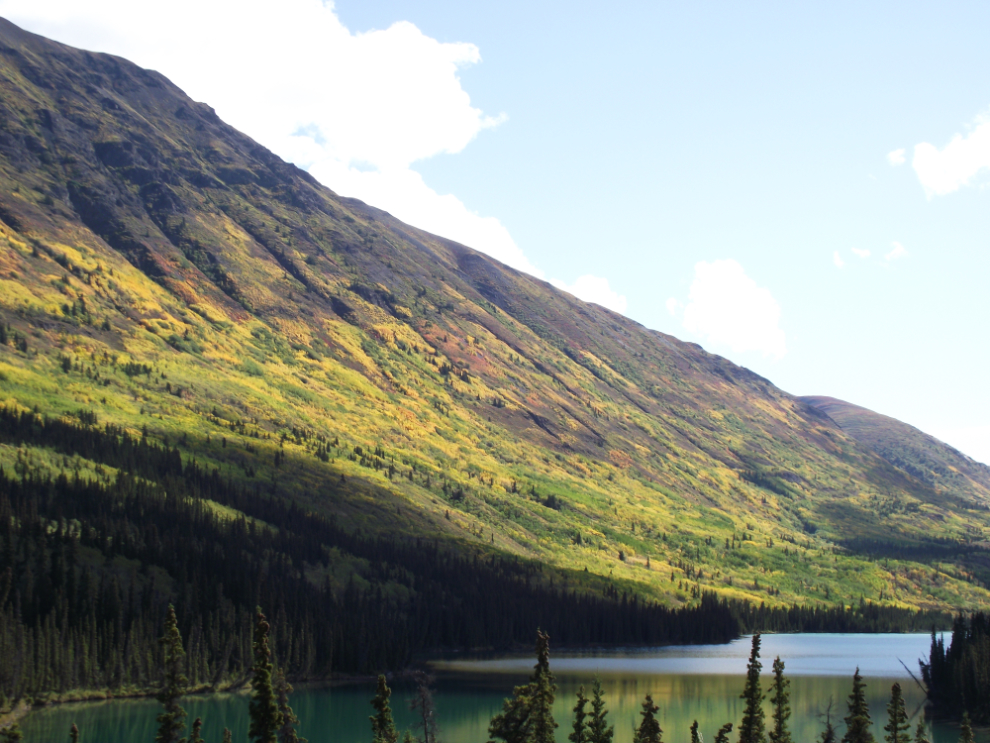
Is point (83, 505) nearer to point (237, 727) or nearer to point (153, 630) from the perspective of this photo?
point (153, 630)

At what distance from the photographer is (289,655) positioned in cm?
16725

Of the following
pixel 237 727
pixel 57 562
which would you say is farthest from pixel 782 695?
pixel 57 562

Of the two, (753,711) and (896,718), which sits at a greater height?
(753,711)

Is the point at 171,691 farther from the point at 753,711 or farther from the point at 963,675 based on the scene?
the point at 963,675

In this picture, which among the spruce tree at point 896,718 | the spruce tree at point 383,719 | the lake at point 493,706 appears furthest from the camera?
the lake at point 493,706

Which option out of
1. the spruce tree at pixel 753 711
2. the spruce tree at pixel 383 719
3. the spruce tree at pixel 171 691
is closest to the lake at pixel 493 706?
the spruce tree at pixel 753 711

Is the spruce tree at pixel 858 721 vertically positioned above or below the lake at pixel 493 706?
above

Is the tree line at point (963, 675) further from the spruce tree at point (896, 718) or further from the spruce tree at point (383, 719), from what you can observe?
the spruce tree at point (383, 719)

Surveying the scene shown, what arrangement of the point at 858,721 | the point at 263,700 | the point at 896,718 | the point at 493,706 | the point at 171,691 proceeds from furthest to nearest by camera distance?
the point at 493,706 < the point at 896,718 < the point at 858,721 < the point at 171,691 < the point at 263,700

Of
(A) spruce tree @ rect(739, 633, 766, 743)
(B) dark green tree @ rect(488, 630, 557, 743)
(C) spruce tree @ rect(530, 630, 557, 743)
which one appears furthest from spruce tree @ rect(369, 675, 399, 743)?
(A) spruce tree @ rect(739, 633, 766, 743)

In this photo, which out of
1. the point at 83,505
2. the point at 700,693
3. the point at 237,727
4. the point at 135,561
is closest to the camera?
the point at 237,727

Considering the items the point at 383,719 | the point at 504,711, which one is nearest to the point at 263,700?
the point at 383,719

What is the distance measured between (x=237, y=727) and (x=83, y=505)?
87.3m

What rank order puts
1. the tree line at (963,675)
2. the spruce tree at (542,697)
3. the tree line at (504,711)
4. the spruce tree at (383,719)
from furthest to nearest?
1. the tree line at (963,675)
2. the spruce tree at (383,719)
3. the spruce tree at (542,697)
4. the tree line at (504,711)
